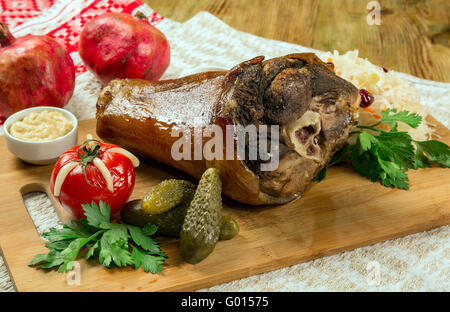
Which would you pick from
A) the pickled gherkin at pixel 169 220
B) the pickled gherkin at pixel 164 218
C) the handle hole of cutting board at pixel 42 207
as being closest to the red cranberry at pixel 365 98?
the pickled gherkin at pixel 169 220

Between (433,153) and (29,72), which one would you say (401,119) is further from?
(29,72)

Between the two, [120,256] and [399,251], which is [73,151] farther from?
[399,251]

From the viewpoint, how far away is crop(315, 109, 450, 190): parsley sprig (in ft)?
10.1

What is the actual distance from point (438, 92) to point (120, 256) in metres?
2.90

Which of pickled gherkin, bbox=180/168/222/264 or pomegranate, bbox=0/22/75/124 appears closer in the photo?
pickled gherkin, bbox=180/168/222/264

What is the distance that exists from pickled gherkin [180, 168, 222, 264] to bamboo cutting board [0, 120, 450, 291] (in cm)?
7

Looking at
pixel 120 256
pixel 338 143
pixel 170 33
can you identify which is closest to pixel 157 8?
pixel 170 33

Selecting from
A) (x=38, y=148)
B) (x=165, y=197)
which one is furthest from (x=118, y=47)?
(x=165, y=197)

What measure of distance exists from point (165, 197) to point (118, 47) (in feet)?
5.59

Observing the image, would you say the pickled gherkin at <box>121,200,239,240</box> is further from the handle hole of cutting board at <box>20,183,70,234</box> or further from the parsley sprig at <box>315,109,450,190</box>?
the parsley sprig at <box>315,109,450,190</box>

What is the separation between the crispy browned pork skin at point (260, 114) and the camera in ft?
8.97

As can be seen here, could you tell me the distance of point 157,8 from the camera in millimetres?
5531

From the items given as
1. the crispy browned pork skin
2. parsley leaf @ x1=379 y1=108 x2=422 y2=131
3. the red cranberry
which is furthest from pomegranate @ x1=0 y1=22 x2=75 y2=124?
parsley leaf @ x1=379 y1=108 x2=422 y2=131

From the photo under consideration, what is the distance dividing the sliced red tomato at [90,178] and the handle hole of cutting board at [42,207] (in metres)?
0.16
